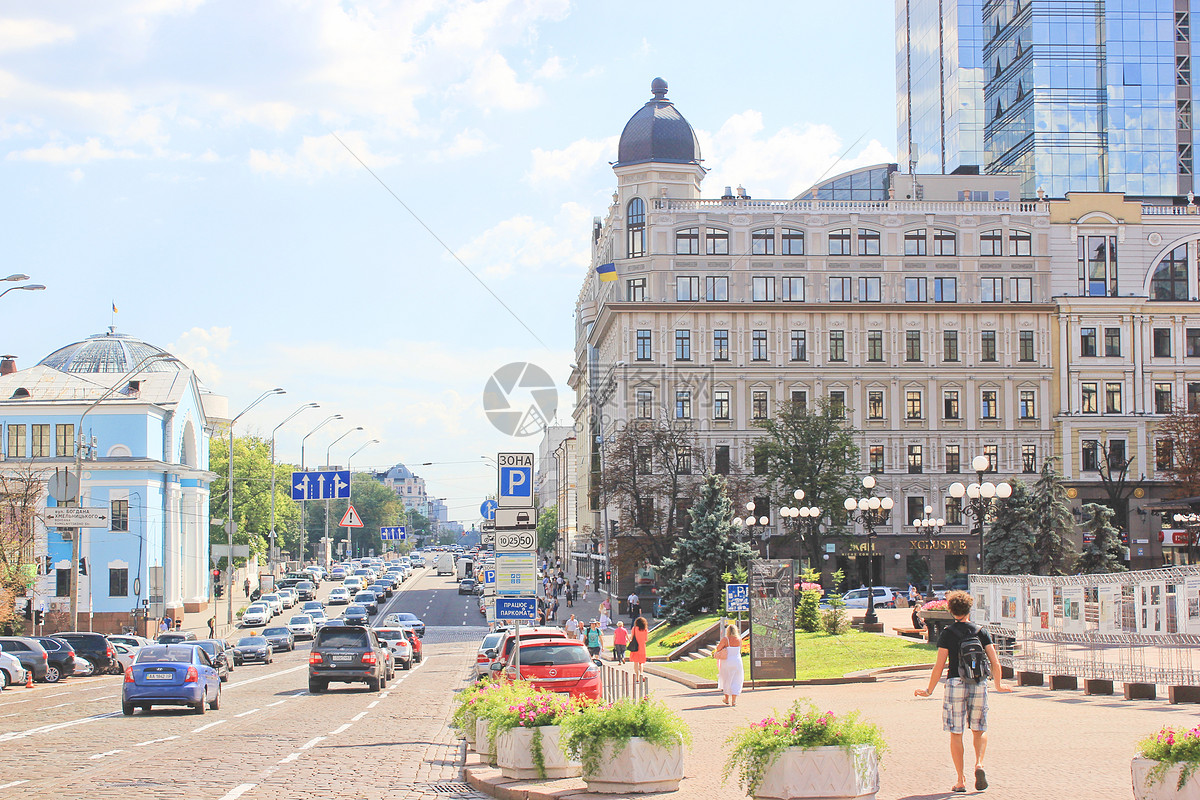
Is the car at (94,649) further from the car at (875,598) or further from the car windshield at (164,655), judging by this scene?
the car at (875,598)

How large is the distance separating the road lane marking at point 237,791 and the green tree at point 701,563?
37676 millimetres

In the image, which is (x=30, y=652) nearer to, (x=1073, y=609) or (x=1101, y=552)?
(x=1073, y=609)

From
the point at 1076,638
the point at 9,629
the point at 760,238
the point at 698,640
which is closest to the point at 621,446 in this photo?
the point at 760,238

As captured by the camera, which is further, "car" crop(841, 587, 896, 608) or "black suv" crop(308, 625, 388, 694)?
"car" crop(841, 587, 896, 608)

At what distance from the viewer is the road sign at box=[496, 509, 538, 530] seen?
19688 millimetres

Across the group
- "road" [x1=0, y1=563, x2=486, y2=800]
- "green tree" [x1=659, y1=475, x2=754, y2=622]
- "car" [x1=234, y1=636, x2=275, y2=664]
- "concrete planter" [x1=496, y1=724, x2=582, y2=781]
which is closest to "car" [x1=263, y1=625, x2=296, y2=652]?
"car" [x1=234, y1=636, x2=275, y2=664]

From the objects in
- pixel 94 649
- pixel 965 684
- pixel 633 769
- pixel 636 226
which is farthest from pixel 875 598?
pixel 633 769

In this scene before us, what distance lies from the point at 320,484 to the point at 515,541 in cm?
3880

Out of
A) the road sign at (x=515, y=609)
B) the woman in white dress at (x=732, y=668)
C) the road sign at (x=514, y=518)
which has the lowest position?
the woman in white dress at (x=732, y=668)

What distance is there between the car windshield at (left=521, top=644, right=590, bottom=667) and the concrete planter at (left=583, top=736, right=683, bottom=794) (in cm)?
1098

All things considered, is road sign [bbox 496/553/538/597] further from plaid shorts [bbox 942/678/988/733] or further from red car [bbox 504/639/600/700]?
plaid shorts [bbox 942/678/988/733]

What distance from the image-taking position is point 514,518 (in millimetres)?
19750

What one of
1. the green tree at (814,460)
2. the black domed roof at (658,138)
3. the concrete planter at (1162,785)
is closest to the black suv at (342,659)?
the concrete planter at (1162,785)

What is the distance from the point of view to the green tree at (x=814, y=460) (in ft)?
223
